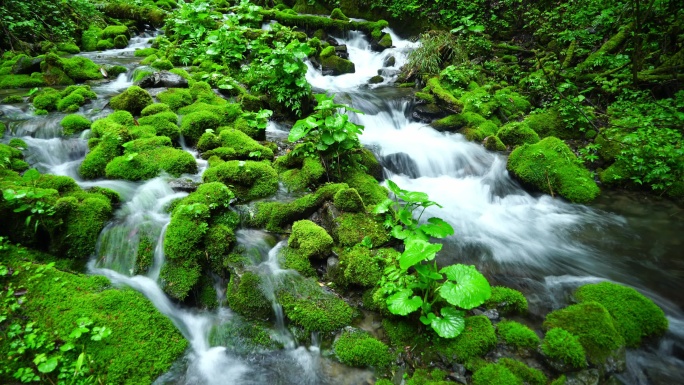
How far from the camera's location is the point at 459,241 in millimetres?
5477

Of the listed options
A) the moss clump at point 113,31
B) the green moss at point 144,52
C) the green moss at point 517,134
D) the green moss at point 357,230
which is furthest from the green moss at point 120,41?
the green moss at point 517,134

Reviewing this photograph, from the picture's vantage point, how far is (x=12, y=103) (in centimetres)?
689

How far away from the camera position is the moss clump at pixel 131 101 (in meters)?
6.58

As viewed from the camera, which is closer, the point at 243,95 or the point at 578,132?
the point at 243,95

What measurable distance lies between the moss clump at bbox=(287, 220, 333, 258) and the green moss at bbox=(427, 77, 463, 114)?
6.70 metres

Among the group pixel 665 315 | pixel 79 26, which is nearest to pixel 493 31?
pixel 665 315

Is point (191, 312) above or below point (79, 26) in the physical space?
below

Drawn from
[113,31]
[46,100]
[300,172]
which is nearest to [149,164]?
[300,172]

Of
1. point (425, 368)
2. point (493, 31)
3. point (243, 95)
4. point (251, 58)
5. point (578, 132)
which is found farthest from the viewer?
point (493, 31)

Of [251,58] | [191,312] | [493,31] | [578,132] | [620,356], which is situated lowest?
[191,312]

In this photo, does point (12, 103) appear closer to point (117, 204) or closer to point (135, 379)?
point (117, 204)

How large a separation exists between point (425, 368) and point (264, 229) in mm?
2696

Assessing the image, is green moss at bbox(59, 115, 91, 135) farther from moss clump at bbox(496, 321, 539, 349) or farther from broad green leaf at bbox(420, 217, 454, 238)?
moss clump at bbox(496, 321, 539, 349)

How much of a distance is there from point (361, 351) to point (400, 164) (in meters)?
5.03
